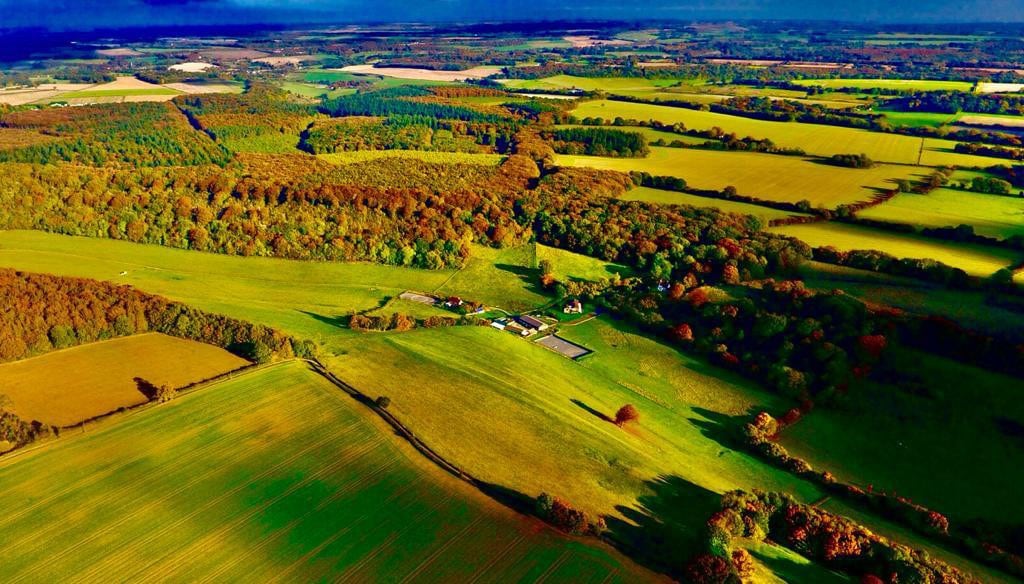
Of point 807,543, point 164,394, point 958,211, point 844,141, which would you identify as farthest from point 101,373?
point 844,141

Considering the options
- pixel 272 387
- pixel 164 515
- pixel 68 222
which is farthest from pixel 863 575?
pixel 68 222

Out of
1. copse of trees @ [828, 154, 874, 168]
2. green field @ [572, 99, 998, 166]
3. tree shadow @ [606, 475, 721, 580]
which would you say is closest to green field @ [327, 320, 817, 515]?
tree shadow @ [606, 475, 721, 580]

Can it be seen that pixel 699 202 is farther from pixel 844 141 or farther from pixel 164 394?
pixel 164 394

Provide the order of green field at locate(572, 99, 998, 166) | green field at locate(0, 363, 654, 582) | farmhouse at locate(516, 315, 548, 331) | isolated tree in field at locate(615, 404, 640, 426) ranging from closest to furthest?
green field at locate(0, 363, 654, 582)
isolated tree in field at locate(615, 404, 640, 426)
farmhouse at locate(516, 315, 548, 331)
green field at locate(572, 99, 998, 166)

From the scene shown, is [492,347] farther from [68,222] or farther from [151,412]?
[68,222]

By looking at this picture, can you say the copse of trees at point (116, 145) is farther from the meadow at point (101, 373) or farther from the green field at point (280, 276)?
the meadow at point (101, 373)

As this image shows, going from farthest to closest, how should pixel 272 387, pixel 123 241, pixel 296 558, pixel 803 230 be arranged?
pixel 123 241
pixel 803 230
pixel 272 387
pixel 296 558

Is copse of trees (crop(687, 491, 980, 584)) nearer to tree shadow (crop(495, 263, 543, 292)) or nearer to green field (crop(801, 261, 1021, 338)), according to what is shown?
green field (crop(801, 261, 1021, 338))
